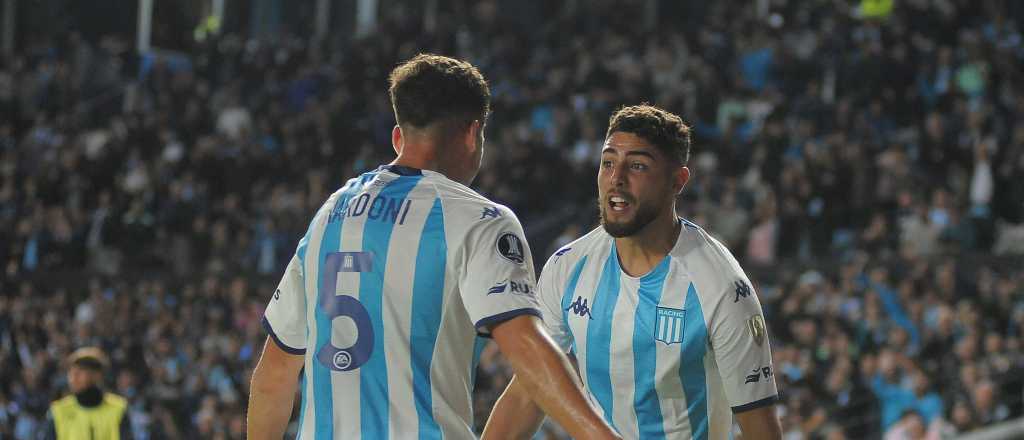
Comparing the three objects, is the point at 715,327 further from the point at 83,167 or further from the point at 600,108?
the point at 83,167

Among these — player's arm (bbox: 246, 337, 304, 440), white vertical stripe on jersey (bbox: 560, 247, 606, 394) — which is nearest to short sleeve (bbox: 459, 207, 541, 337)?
player's arm (bbox: 246, 337, 304, 440)

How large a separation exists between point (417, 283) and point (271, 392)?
0.69 metres

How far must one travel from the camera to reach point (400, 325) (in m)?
3.61

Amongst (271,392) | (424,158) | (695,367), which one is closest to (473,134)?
(424,158)

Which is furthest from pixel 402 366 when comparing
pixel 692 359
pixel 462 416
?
pixel 692 359

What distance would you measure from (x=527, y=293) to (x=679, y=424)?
1.28 meters

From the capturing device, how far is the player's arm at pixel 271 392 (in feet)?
13.1

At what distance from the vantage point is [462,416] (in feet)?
12.1

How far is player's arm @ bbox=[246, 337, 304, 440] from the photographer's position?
3.98m

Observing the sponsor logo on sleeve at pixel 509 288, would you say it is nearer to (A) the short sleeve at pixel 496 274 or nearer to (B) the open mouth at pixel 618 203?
(A) the short sleeve at pixel 496 274

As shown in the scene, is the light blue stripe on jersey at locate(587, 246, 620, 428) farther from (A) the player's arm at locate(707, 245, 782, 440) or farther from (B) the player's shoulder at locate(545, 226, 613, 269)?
(A) the player's arm at locate(707, 245, 782, 440)

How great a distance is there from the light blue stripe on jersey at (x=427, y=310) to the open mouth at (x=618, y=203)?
1198 millimetres

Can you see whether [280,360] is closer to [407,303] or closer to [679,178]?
[407,303]

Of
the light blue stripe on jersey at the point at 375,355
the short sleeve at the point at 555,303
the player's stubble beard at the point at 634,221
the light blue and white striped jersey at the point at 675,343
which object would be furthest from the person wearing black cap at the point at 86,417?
the light blue stripe on jersey at the point at 375,355
